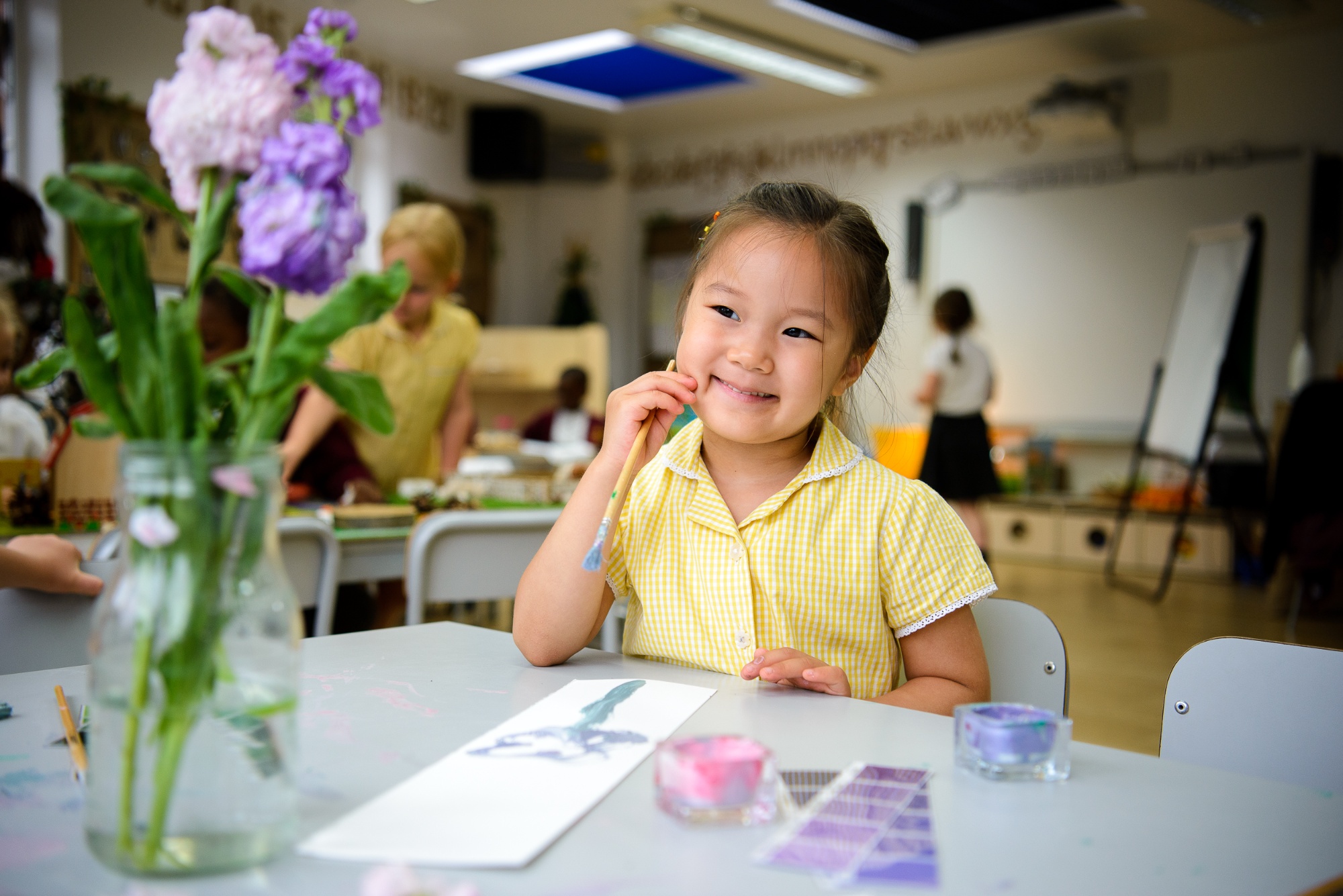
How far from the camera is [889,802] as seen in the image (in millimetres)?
631

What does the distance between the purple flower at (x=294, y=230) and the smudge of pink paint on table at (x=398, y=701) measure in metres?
0.42

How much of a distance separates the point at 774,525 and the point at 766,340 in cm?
19

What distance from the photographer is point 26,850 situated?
0.55 m

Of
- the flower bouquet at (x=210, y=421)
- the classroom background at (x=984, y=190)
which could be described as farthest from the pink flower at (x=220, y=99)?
the classroom background at (x=984, y=190)

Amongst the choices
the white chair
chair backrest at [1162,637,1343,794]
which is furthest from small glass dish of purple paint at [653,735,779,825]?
the white chair

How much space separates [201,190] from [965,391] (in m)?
4.86

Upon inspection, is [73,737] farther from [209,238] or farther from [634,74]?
[634,74]

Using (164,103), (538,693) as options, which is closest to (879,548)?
(538,693)

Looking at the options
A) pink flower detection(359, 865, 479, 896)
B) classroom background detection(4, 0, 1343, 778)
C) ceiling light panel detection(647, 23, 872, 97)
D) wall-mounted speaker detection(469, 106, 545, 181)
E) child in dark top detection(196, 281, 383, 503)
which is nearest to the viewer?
pink flower detection(359, 865, 479, 896)

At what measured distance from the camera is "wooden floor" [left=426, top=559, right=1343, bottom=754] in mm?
2969

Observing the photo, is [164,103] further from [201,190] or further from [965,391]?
[965,391]

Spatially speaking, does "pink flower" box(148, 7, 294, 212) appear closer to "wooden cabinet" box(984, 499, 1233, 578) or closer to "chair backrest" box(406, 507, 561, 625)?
"chair backrest" box(406, 507, 561, 625)

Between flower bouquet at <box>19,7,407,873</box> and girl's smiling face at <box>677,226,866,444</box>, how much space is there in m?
0.55

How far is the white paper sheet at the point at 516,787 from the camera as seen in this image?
1.82 feet
